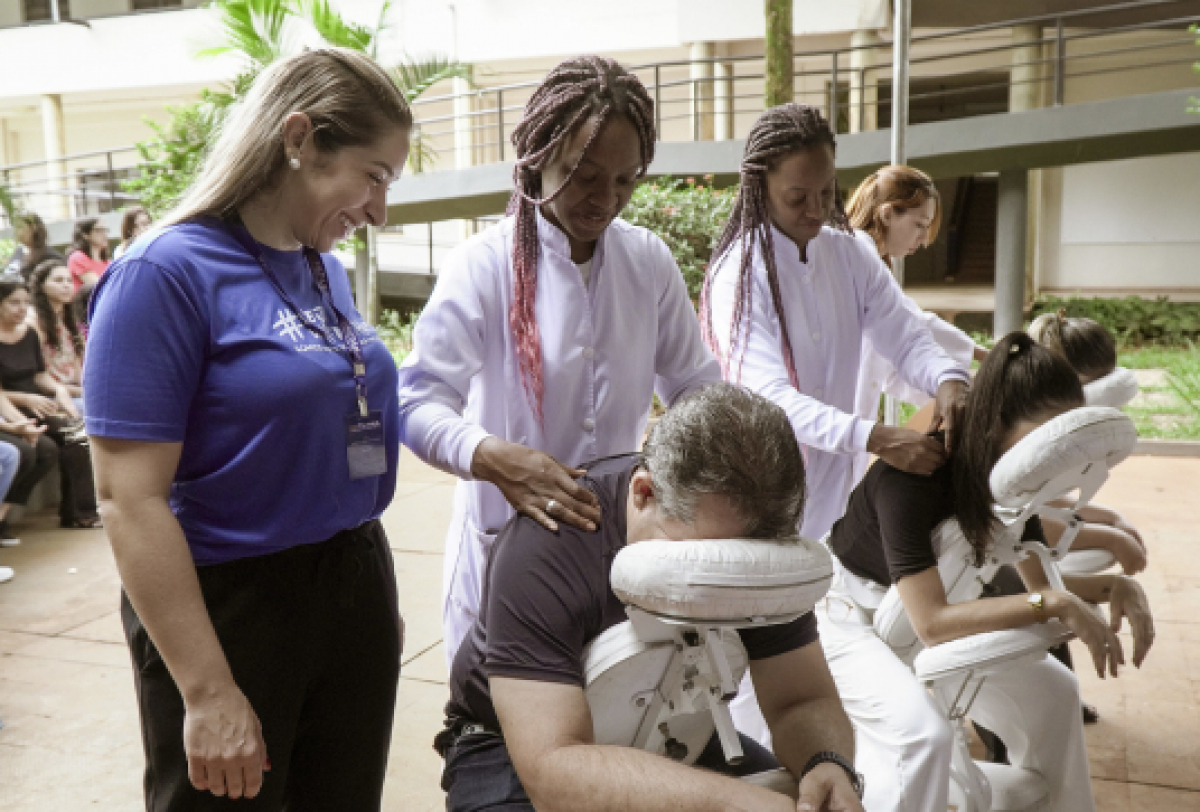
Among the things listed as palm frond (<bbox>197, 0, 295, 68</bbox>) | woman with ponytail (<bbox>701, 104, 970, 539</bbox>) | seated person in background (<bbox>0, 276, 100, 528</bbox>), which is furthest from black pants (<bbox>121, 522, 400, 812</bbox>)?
palm frond (<bbox>197, 0, 295, 68</bbox>)

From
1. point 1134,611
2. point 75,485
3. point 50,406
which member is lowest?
point 75,485

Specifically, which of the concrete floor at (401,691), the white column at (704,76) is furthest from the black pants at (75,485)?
the white column at (704,76)

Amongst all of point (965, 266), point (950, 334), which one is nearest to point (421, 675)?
point (950, 334)

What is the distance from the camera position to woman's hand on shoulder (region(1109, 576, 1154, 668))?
266cm

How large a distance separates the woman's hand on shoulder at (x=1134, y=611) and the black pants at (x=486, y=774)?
1186 millimetres

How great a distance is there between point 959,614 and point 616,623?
952 millimetres

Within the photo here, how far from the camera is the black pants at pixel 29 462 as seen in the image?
6.50 m

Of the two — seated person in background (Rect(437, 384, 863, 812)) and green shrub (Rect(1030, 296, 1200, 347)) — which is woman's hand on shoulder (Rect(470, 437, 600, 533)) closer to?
seated person in background (Rect(437, 384, 863, 812))

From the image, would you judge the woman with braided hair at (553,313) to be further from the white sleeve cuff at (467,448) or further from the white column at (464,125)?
the white column at (464,125)

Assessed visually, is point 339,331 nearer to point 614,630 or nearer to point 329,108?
point 329,108

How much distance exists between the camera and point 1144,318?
44.8 feet

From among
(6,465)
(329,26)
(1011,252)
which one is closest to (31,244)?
(6,465)

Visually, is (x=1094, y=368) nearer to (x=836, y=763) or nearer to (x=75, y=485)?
(x=836, y=763)

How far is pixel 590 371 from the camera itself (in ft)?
7.70
